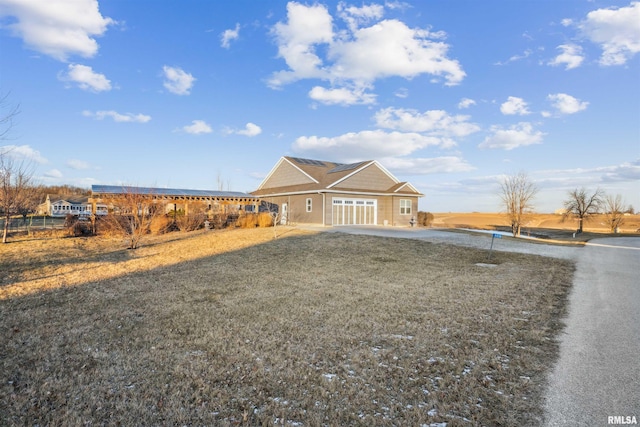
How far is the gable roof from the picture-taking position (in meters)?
25.2

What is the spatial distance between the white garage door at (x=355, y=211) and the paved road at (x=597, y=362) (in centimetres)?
1737

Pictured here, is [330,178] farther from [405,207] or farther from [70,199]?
[70,199]

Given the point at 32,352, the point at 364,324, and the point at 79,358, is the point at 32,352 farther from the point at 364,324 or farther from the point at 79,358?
the point at 364,324

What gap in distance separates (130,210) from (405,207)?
19.5 meters

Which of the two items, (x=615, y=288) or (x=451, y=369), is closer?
(x=451, y=369)

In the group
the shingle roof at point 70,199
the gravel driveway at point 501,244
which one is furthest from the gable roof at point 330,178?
the shingle roof at point 70,199

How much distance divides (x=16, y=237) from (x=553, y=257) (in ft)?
83.2

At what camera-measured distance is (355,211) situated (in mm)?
25375

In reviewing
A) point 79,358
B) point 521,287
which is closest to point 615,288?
point 521,287

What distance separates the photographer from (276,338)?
15.1ft

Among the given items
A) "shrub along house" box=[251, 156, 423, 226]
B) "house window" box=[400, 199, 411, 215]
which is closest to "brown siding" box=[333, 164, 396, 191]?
"shrub along house" box=[251, 156, 423, 226]

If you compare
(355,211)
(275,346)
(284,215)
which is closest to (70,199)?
(284,215)

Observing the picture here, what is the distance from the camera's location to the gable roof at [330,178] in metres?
25.2

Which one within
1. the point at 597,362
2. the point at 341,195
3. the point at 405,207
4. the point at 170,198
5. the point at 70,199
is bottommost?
the point at 597,362
